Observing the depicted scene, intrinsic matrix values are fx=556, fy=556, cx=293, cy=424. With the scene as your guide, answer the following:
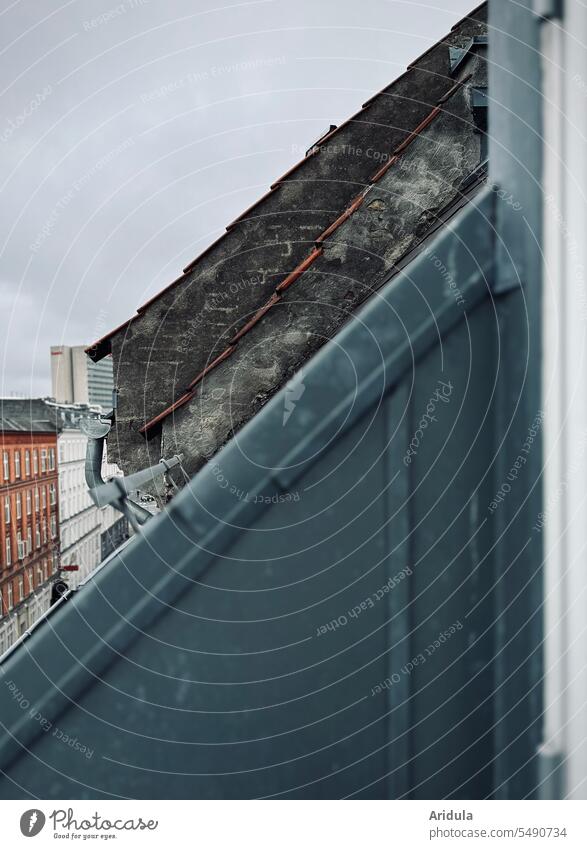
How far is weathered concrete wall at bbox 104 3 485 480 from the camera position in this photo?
3.26 m

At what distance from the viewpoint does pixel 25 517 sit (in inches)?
1205

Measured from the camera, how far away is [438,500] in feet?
2.90

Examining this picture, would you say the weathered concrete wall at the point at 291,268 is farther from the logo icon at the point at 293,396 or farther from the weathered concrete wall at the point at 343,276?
the logo icon at the point at 293,396

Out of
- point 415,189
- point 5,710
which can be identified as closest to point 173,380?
point 415,189

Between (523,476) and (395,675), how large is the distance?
375 mm

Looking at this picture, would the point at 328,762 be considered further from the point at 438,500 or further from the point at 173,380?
the point at 173,380
